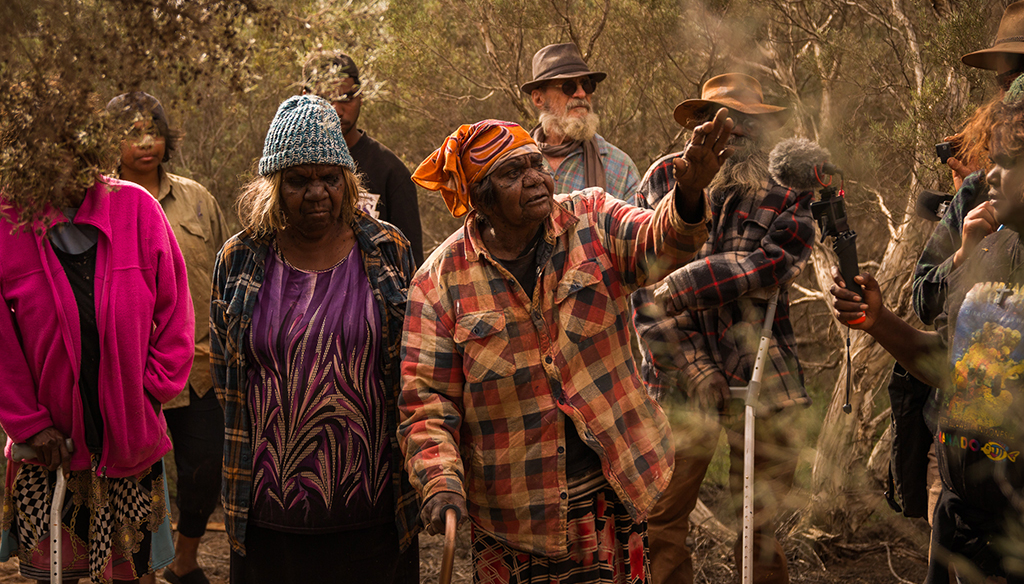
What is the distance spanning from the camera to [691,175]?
2.51 metres

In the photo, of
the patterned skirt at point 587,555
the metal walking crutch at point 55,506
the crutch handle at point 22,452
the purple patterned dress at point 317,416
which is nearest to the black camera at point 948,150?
the patterned skirt at point 587,555

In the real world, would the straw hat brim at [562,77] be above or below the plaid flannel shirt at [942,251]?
above

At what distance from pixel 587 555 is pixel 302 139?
169 cm

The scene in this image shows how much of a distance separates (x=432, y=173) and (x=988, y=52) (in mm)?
2196

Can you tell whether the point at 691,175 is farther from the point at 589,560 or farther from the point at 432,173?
the point at 589,560

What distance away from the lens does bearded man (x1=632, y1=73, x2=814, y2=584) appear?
150 inches

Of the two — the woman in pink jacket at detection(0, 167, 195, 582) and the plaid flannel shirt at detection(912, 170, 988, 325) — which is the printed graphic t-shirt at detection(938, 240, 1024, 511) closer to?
the plaid flannel shirt at detection(912, 170, 988, 325)

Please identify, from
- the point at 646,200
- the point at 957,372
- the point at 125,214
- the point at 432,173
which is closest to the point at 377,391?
the point at 432,173

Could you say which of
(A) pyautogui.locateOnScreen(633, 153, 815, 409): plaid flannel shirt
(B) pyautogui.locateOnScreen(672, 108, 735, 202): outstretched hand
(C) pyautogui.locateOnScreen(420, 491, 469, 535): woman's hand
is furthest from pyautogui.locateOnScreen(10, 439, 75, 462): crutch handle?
(A) pyautogui.locateOnScreen(633, 153, 815, 409): plaid flannel shirt

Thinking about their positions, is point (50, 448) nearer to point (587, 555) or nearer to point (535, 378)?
point (535, 378)

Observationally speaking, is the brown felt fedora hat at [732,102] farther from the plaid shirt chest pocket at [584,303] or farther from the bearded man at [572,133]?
the plaid shirt chest pocket at [584,303]

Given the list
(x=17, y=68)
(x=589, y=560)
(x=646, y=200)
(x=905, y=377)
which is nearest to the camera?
(x=17, y=68)

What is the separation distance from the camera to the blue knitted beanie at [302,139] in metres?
3.14

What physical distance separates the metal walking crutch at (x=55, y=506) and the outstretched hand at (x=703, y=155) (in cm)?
234
